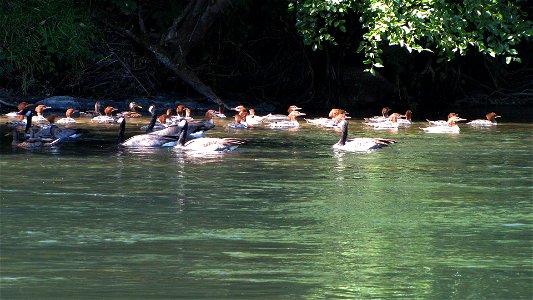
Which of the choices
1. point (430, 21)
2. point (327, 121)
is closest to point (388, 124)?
point (327, 121)

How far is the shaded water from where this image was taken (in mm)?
8234

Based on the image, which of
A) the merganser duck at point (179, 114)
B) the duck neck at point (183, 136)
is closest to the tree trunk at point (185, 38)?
the merganser duck at point (179, 114)

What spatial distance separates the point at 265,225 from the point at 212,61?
22.7 m

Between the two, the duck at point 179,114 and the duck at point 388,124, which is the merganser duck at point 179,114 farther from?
the duck at point 388,124

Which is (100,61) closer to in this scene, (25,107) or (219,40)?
(219,40)

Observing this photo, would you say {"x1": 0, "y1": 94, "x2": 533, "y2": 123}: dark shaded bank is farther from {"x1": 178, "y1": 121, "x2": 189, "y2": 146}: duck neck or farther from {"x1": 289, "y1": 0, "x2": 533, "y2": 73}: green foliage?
{"x1": 178, "y1": 121, "x2": 189, "y2": 146}: duck neck

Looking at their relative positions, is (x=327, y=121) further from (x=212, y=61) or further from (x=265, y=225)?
(x=265, y=225)

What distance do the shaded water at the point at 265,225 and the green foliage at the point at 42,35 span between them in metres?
10.9

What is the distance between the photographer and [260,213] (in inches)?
458

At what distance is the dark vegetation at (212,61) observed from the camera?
29500 mm

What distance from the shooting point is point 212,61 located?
109ft

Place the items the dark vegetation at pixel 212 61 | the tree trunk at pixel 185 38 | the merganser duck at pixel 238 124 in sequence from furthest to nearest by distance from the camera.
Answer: the tree trunk at pixel 185 38, the dark vegetation at pixel 212 61, the merganser duck at pixel 238 124

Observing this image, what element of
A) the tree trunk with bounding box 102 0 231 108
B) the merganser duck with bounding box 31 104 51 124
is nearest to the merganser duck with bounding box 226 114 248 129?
the merganser duck with bounding box 31 104 51 124

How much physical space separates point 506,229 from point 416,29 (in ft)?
37.0
